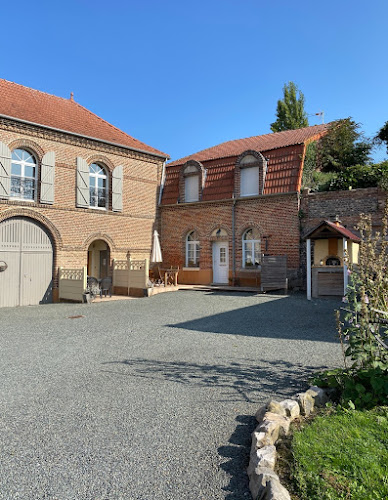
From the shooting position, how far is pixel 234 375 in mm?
4949

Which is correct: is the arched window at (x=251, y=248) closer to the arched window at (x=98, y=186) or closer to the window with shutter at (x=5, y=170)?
the arched window at (x=98, y=186)

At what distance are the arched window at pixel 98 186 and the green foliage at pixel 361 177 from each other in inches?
413

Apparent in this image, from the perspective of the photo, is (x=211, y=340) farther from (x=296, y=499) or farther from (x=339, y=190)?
(x=339, y=190)

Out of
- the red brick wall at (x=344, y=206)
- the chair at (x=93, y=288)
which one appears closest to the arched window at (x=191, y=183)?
the red brick wall at (x=344, y=206)

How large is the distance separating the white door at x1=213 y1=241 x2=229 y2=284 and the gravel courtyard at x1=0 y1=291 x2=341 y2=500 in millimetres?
9075

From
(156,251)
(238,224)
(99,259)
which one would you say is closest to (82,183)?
(99,259)

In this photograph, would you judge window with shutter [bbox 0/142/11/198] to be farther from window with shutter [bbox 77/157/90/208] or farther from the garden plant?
the garden plant

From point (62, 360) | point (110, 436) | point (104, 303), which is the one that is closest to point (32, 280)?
point (104, 303)

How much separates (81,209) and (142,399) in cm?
1310

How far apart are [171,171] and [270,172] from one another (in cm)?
580

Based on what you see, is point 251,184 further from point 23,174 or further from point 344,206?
point 23,174

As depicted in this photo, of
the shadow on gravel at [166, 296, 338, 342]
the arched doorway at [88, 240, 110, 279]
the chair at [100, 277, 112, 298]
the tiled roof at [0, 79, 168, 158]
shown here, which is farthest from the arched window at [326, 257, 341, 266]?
the tiled roof at [0, 79, 168, 158]

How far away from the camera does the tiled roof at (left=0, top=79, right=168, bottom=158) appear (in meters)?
14.9

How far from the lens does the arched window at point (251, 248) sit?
17266mm
